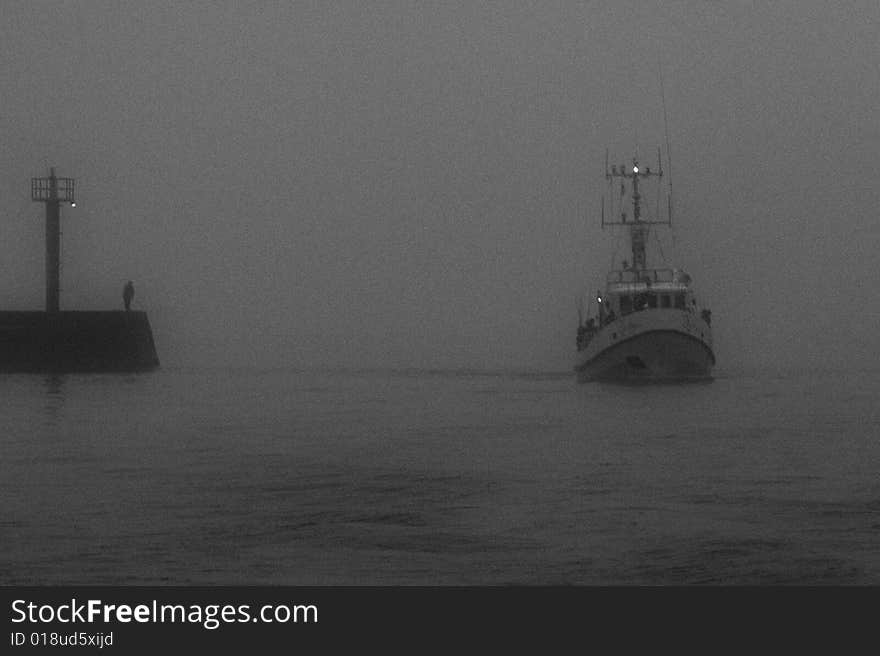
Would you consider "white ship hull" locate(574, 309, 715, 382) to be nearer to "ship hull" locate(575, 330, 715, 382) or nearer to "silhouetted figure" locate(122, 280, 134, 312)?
"ship hull" locate(575, 330, 715, 382)

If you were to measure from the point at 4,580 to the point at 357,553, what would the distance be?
151 inches

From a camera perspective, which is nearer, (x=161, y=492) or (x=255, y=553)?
(x=255, y=553)

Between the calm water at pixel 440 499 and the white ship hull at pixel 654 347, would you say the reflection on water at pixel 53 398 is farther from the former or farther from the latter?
the white ship hull at pixel 654 347

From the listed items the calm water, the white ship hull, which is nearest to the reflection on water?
the calm water

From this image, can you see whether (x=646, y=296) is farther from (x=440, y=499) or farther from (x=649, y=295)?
(x=440, y=499)

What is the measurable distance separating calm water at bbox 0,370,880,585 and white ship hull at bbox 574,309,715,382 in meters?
22.8

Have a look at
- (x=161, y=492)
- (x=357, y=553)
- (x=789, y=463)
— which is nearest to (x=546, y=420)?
(x=789, y=463)

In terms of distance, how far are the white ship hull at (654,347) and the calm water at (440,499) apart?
22.8m

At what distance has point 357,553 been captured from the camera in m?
17.3

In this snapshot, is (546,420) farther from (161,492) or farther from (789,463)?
(161,492)

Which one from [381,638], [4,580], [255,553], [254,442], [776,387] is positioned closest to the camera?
[381,638]

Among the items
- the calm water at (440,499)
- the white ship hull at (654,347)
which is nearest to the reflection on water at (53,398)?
the calm water at (440,499)

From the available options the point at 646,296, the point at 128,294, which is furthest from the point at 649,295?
the point at 128,294

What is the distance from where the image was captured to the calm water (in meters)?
16.3
